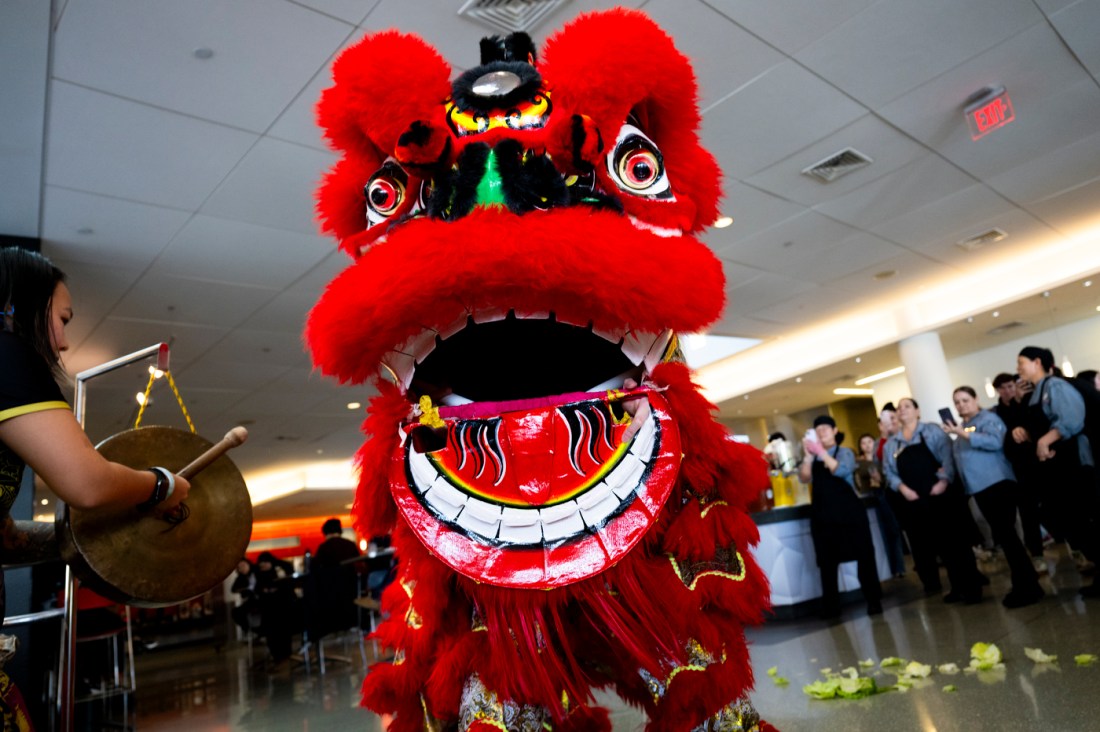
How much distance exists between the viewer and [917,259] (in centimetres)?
679

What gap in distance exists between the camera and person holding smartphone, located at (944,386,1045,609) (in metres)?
3.22

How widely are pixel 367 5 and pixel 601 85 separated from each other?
2113 mm

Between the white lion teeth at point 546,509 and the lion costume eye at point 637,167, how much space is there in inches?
14.8

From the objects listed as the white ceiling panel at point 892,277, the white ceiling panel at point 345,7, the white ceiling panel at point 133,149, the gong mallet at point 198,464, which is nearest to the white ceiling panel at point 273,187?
the white ceiling panel at point 133,149

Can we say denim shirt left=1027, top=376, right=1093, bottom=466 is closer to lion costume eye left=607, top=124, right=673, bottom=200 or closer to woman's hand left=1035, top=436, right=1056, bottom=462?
woman's hand left=1035, top=436, right=1056, bottom=462

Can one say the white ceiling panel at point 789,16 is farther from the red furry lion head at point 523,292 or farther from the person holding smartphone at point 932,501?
the red furry lion head at point 523,292

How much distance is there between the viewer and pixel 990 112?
399 cm

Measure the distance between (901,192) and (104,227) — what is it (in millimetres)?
5341

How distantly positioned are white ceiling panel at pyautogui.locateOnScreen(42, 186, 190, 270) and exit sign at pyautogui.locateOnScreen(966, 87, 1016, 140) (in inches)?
182

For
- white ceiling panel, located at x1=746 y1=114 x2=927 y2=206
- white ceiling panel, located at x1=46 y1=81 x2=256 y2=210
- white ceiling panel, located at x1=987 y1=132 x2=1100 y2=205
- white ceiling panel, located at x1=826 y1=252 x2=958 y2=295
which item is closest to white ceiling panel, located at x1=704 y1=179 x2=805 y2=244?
white ceiling panel, located at x1=746 y1=114 x2=927 y2=206

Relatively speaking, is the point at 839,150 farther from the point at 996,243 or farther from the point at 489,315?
the point at 489,315

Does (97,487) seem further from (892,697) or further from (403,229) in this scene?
(892,697)

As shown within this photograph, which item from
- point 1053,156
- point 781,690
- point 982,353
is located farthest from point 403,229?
point 982,353

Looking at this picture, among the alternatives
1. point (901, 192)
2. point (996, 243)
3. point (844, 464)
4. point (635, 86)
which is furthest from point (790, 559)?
point (996, 243)
